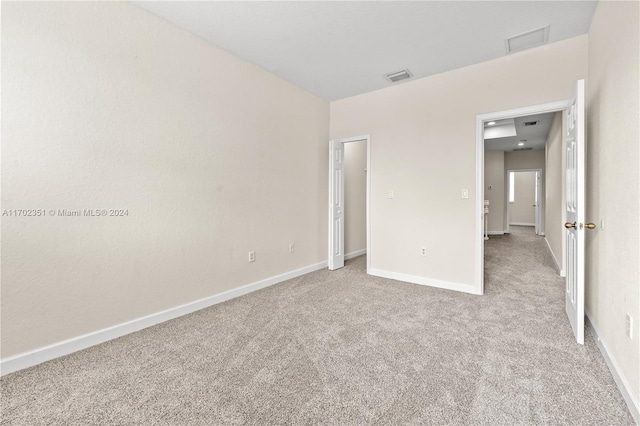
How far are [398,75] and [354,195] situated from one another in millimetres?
2405

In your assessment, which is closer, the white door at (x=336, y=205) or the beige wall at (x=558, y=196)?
the beige wall at (x=558, y=196)

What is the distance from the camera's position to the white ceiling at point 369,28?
92.2 inches

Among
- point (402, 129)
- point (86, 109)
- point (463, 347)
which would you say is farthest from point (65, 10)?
point (463, 347)

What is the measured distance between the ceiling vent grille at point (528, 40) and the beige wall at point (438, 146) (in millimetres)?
116

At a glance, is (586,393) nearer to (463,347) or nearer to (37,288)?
(463,347)

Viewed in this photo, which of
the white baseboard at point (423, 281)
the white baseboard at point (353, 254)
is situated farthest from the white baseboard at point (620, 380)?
the white baseboard at point (353, 254)

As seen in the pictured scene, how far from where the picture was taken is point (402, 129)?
387 cm

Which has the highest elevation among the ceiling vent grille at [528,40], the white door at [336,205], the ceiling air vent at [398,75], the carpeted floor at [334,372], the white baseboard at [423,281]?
the ceiling air vent at [398,75]

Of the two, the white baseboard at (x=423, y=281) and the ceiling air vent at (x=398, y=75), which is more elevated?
the ceiling air vent at (x=398, y=75)

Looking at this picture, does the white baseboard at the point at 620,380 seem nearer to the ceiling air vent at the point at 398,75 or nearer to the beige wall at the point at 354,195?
the ceiling air vent at the point at 398,75

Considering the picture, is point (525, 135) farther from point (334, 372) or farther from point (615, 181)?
point (334, 372)

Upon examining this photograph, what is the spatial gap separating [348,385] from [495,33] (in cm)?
330

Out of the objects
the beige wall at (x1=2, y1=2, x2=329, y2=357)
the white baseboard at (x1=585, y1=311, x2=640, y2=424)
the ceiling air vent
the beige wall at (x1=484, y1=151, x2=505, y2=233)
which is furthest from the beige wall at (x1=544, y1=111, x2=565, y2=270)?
the beige wall at (x1=2, y1=2, x2=329, y2=357)

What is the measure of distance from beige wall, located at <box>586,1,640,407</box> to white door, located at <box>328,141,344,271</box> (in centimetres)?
292
